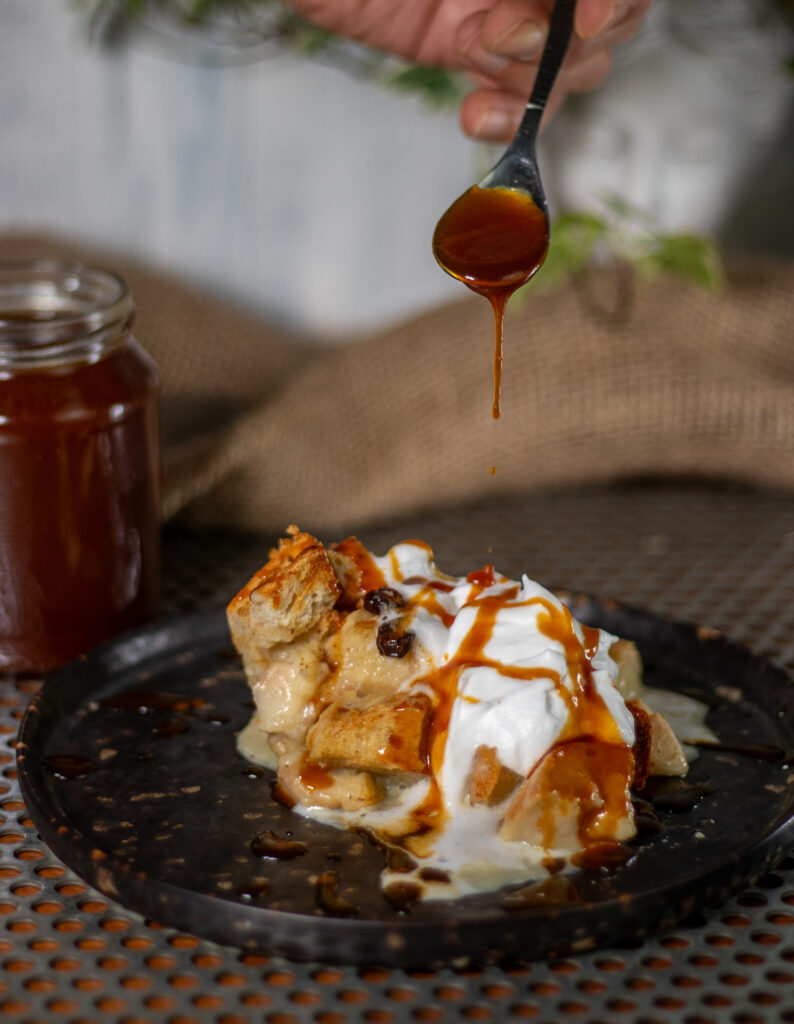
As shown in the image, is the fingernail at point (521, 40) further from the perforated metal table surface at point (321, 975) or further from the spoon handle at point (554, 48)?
the perforated metal table surface at point (321, 975)

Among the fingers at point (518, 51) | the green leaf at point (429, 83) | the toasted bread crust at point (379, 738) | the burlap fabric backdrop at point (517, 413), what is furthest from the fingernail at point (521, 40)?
the toasted bread crust at point (379, 738)

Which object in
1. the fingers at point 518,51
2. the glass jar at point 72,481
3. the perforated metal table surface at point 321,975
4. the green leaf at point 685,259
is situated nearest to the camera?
the perforated metal table surface at point 321,975

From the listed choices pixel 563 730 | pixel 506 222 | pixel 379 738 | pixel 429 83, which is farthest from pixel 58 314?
pixel 429 83

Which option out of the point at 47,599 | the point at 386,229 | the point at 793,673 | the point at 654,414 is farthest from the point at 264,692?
the point at 386,229

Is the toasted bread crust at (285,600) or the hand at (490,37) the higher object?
the hand at (490,37)

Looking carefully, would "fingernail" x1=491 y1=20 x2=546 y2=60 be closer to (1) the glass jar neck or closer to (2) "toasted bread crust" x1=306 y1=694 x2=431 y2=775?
(1) the glass jar neck

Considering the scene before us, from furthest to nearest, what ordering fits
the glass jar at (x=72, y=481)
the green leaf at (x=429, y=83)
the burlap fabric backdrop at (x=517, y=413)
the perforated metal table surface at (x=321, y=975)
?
the green leaf at (x=429, y=83), the burlap fabric backdrop at (x=517, y=413), the glass jar at (x=72, y=481), the perforated metal table surface at (x=321, y=975)
